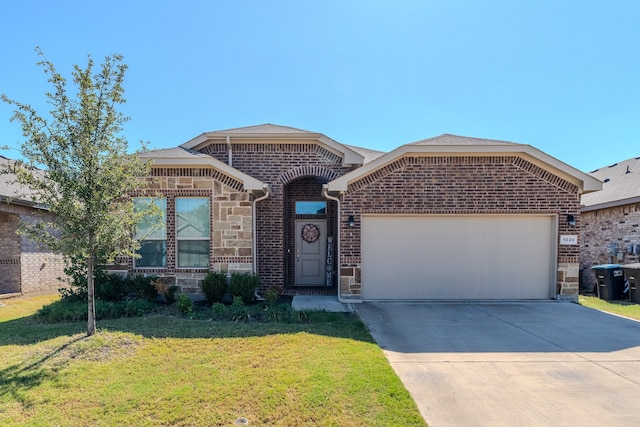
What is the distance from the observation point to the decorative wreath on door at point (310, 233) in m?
10.4

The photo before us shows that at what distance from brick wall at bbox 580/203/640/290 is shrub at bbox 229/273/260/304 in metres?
11.7

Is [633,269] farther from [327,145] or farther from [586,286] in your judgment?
[327,145]

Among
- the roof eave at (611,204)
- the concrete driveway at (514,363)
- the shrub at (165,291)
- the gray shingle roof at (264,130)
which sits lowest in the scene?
the concrete driveway at (514,363)

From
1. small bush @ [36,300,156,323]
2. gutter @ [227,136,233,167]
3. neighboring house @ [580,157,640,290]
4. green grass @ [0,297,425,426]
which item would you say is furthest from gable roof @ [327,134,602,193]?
small bush @ [36,300,156,323]

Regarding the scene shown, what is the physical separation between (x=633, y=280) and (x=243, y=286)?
35.1 feet

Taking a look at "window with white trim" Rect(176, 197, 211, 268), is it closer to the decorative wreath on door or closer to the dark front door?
the dark front door

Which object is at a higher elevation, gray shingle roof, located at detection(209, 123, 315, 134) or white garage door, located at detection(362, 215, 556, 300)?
gray shingle roof, located at detection(209, 123, 315, 134)

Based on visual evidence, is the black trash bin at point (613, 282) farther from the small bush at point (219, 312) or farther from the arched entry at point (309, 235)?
the small bush at point (219, 312)

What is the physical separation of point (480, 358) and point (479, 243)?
428 cm

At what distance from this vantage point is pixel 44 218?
11.2 meters

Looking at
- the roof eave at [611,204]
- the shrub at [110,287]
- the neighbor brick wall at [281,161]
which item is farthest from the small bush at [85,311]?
the roof eave at [611,204]

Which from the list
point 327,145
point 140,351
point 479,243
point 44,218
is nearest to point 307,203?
point 327,145

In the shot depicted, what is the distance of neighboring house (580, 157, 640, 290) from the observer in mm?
10859

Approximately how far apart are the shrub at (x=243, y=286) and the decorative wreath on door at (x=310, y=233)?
8.91 feet
